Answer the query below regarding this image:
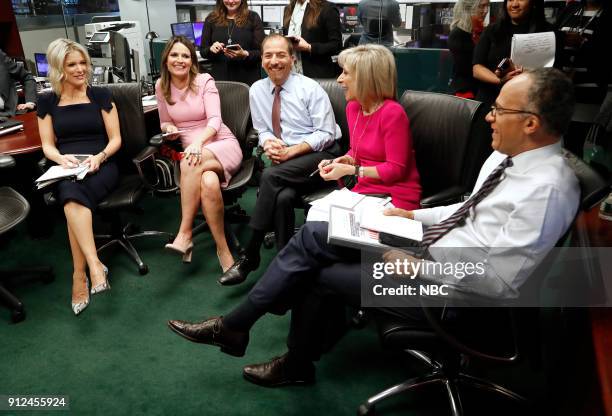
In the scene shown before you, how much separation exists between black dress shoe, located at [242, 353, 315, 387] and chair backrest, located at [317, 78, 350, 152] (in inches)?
52.1

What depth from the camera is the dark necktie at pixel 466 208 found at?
4.92ft

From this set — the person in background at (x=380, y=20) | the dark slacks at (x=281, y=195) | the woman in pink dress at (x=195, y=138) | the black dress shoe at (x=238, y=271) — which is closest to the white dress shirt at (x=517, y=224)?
the dark slacks at (x=281, y=195)

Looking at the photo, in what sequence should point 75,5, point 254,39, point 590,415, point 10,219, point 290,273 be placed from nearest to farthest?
1. point 590,415
2. point 290,273
3. point 10,219
4. point 254,39
5. point 75,5

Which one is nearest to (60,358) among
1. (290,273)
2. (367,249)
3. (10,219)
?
(10,219)

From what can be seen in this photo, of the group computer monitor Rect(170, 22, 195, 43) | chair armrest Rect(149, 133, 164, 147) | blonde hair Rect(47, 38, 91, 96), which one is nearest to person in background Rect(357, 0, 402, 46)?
computer monitor Rect(170, 22, 195, 43)

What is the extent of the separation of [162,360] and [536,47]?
244cm

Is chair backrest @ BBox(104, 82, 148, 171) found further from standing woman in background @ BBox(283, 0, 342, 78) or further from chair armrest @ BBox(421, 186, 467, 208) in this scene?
chair armrest @ BBox(421, 186, 467, 208)

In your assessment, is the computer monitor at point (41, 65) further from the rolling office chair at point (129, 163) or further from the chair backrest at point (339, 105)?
the chair backrest at point (339, 105)

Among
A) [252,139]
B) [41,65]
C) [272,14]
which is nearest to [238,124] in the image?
[252,139]

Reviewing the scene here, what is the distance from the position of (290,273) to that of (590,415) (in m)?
1.00

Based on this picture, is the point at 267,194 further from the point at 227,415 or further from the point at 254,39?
the point at 254,39

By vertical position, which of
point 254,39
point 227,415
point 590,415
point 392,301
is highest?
point 254,39

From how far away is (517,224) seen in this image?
4.47 ft

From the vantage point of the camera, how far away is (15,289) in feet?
8.71
